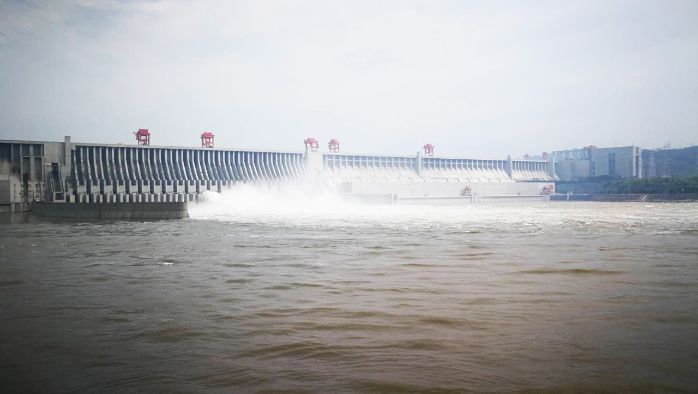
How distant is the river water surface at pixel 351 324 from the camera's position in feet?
16.7

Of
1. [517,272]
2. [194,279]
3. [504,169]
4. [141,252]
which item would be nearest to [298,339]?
[194,279]

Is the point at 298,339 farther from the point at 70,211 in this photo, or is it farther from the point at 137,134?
the point at 137,134

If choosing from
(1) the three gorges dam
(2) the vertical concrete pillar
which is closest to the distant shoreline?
(1) the three gorges dam

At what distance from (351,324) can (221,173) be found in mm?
69785

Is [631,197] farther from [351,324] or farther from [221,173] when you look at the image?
[351,324]

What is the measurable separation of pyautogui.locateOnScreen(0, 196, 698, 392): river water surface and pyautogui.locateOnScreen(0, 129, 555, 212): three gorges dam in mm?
49773

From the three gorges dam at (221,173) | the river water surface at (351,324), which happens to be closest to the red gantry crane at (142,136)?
the three gorges dam at (221,173)

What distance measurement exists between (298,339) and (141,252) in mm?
11933

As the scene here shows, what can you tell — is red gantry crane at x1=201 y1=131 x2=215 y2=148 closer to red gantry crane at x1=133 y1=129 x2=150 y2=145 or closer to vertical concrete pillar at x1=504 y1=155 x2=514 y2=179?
red gantry crane at x1=133 y1=129 x2=150 y2=145

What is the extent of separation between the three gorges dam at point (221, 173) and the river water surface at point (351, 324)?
4977cm

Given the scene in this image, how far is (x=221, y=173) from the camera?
246ft

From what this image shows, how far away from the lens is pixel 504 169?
110938 millimetres

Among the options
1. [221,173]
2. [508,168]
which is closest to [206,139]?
[221,173]

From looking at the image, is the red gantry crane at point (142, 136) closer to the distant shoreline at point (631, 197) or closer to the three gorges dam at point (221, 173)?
the three gorges dam at point (221, 173)
